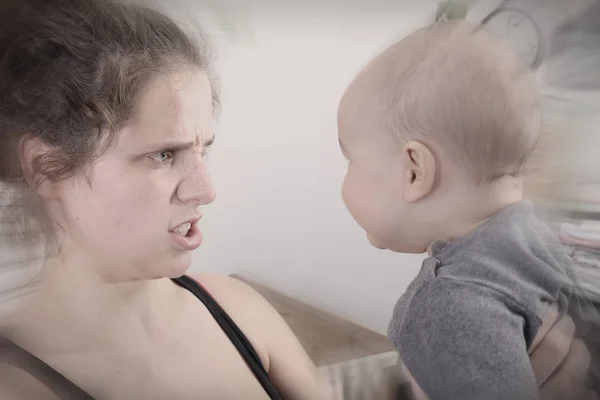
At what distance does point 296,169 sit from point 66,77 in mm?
214

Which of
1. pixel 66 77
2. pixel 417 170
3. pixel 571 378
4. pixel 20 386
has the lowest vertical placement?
pixel 571 378

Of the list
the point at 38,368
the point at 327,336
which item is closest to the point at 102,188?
the point at 38,368

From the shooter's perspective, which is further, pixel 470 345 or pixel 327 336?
pixel 327 336

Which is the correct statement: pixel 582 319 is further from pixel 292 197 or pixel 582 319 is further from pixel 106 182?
pixel 106 182

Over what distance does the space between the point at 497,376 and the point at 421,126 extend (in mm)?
212

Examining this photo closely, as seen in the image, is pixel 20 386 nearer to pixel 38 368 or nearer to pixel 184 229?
pixel 38 368

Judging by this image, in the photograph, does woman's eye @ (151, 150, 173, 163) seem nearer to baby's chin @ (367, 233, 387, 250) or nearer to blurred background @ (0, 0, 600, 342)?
blurred background @ (0, 0, 600, 342)

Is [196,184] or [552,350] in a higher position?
[196,184]

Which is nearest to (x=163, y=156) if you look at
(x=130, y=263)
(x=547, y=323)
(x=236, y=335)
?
(x=130, y=263)

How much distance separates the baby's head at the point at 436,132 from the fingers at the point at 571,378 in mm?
164

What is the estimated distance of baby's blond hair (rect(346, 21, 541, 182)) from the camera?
483 mm

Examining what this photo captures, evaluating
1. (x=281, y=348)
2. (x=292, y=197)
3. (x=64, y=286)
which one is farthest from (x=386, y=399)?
(x=64, y=286)

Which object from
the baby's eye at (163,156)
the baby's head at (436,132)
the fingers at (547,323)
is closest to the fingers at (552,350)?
the fingers at (547,323)

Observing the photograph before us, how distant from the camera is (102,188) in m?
0.48
